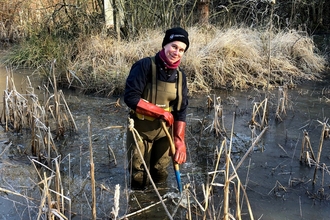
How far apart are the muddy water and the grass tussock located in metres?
1.09

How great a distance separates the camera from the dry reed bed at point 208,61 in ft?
26.2

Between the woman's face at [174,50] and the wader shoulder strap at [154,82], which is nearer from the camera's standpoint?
the woman's face at [174,50]

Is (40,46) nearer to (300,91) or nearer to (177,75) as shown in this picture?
(300,91)

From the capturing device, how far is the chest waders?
11.7 ft

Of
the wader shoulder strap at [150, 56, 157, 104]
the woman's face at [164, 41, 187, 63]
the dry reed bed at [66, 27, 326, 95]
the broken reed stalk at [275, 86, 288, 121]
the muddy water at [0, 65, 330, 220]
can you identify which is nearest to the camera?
the woman's face at [164, 41, 187, 63]

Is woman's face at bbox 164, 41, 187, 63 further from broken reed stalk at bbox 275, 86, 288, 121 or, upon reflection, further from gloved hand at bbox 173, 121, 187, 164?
broken reed stalk at bbox 275, 86, 288, 121

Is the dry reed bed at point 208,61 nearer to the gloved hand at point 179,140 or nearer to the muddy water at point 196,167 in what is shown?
the muddy water at point 196,167

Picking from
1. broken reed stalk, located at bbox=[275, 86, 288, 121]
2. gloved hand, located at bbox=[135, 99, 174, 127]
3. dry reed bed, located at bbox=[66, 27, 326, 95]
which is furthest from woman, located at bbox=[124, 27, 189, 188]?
dry reed bed, located at bbox=[66, 27, 326, 95]

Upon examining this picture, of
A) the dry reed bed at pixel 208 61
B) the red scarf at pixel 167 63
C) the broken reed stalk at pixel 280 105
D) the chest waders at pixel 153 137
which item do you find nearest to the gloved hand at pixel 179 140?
the chest waders at pixel 153 137

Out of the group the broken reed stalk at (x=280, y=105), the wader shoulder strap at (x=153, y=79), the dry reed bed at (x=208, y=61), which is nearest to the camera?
the wader shoulder strap at (x=153, y=79)

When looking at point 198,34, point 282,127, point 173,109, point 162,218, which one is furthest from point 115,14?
point 162,218

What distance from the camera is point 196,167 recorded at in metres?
4.56

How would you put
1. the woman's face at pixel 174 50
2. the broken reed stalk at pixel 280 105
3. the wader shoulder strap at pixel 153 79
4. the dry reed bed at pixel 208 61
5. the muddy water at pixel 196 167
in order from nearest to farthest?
the woman's face at pixel 174 50 → the wader shoulder strap at pixel 153 79 → the muddy water at pixel 196 167 → the broken reed stalk at pixel 280 105 → the dry reed bed at pixel 208 61

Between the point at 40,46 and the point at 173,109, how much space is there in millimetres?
6980
